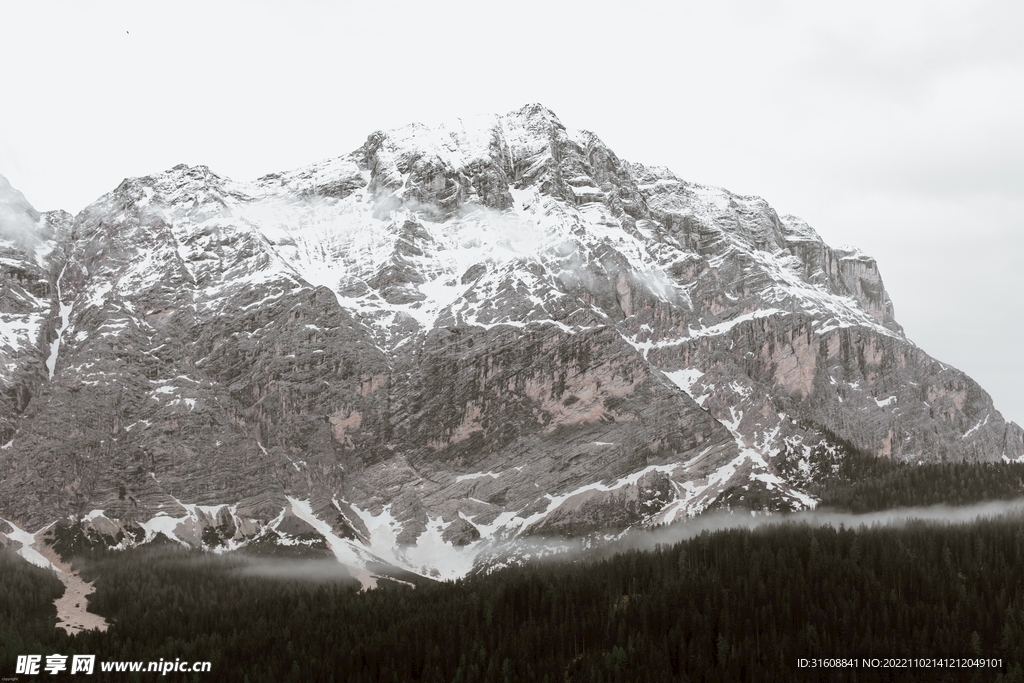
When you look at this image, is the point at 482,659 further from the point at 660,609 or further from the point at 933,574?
the point at 933,574

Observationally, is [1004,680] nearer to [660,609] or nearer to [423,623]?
[660,609]

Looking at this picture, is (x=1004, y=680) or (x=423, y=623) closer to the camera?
(x=1004, y=680)

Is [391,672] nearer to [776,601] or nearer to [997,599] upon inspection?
[776,601]

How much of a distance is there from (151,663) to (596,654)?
6641cm

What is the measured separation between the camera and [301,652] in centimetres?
18625

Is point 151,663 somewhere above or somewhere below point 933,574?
below

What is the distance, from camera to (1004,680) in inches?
6447

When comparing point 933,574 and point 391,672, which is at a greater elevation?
point 933,574

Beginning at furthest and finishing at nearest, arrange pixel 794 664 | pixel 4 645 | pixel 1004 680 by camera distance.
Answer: pixel 4 645
pixel 794 664
pixel 1004 680

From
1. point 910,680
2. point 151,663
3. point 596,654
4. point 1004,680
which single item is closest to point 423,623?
point 596,654

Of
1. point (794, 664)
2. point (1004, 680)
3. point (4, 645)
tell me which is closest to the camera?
point (1004, 680)

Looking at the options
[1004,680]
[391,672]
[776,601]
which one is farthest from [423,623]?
[1004,680]

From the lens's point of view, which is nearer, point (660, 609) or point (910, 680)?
point (910, 680)

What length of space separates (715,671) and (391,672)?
4709 cm
